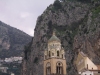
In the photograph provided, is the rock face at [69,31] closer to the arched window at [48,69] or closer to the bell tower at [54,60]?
the bell tower at [54,60]

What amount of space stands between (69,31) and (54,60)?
51250 mm

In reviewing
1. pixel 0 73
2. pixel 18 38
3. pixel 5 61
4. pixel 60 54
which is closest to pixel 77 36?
pixel 60 54

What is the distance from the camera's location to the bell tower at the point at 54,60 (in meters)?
61.8

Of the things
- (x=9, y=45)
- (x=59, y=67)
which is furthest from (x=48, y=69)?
(x=9, y=45)

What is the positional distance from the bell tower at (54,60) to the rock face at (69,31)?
3114cm

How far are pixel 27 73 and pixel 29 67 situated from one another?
2.24 meters

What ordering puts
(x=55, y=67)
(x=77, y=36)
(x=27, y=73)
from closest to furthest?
(x=55, y=67), (x=77, y=36), (x=27, y=73)

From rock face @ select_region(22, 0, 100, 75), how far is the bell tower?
31136 millimetres

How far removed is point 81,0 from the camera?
12506 centimetres

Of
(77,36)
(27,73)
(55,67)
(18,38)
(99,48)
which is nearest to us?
(55,67)

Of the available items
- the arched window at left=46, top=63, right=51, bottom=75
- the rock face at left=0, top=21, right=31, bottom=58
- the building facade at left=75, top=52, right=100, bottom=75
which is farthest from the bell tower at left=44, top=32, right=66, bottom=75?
the rock face at left=0, top=21, right=31, bottom=58

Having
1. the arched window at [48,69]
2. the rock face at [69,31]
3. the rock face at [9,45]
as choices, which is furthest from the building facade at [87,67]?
the rock face at [9,45]

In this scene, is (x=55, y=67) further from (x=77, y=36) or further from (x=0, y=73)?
(x=0, y=73)

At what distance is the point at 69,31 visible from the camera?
112500 mm
